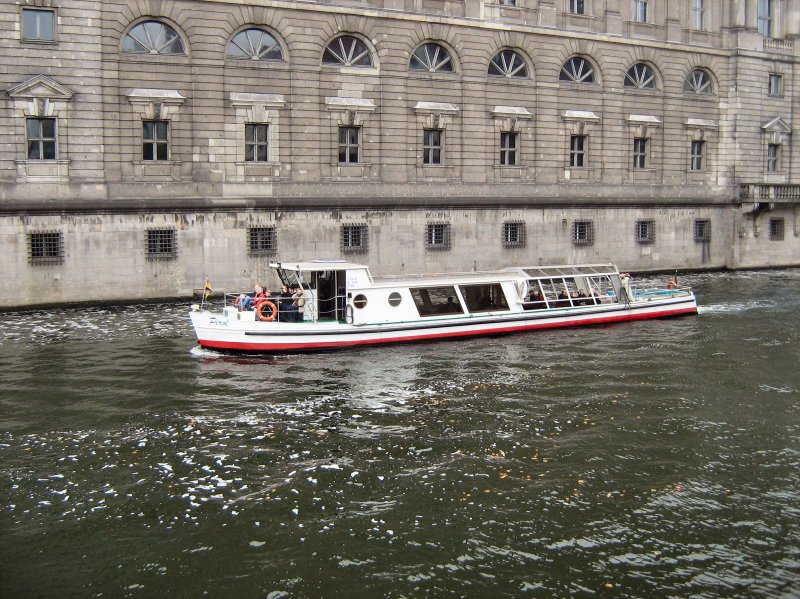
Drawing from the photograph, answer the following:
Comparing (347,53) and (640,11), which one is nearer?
(347,53)

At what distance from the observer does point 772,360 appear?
89.2 ft

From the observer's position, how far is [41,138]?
121ft

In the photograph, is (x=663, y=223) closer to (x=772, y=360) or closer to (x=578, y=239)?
(x=578, y=239)

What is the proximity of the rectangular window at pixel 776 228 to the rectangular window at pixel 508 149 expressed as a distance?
736 inches

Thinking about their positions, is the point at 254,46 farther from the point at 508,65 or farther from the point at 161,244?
the point at 508,65

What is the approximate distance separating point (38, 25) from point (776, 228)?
1674 inches

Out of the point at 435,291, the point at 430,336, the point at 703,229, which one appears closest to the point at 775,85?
the point at 703,229

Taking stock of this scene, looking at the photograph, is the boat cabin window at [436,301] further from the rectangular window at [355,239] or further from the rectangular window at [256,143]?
the rectangular window at [256,143]

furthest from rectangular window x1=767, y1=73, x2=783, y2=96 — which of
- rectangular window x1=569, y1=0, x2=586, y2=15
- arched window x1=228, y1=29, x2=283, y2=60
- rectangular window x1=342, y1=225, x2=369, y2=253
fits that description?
arched window x1=228, y1=29, x2=283, y2=60

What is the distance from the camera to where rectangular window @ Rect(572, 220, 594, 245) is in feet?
160

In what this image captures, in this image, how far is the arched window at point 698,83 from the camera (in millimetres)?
52650

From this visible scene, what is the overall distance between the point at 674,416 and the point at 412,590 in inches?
407

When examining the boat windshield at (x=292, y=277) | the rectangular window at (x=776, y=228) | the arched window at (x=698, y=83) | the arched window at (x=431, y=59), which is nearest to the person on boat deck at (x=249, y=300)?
the boat windshield at (x=292, y=277)

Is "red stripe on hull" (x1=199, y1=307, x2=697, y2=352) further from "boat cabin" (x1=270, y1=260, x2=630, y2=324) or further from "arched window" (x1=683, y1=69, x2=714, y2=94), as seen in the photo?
"arched window" (x1=683, y1=69, x2=714, y2=94)
